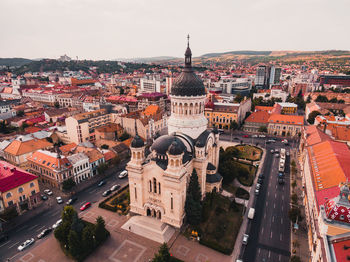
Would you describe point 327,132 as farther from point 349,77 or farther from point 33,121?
point 349,77

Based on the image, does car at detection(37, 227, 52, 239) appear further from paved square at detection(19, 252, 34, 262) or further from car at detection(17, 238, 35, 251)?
paved square at detection(19, 252, 34, 262)

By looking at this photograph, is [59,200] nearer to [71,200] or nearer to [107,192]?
[71,200]

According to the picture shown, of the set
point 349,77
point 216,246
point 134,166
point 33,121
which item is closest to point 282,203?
point 216,246

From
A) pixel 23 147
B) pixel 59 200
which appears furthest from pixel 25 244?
pixel 23 147

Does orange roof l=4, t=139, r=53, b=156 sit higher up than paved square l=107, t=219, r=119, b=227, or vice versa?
orange roof l=4, t=139, r=53, b=156

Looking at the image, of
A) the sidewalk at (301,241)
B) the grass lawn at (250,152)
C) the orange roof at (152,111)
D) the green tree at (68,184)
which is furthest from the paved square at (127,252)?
the orange roof at (152,111)

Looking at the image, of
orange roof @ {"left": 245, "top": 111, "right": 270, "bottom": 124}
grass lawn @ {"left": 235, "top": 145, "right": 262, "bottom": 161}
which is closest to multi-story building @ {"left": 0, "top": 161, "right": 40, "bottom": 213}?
Result: grass lawn @ {"left": 235, "top": 145, "right": 262, "bottom": 161}
